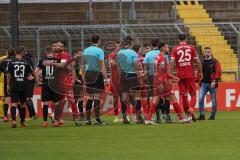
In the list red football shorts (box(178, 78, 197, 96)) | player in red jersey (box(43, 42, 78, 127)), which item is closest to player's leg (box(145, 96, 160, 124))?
red football shorts (box(178, 78, 197, 96))

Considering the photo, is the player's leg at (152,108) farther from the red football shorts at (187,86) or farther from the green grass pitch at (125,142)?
the red football shorts at (187,86)

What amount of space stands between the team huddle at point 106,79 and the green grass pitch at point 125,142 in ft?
2.16

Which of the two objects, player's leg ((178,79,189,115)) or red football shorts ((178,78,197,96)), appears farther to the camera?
red football shorts ((178,78,197,96))

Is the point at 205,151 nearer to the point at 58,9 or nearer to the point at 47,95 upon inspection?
the point at 47,95

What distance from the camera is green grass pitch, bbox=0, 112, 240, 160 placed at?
12.9 metres

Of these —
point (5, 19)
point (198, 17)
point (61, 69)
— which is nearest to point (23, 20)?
point (5, 19)

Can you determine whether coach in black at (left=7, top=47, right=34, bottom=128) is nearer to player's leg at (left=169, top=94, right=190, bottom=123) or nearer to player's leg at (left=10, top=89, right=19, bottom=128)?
player's leg at (left=10, top=89, right=19, bottom=128)

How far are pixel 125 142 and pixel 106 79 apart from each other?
17.7 ft

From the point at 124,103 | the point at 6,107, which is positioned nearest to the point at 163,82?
the point at 124,103

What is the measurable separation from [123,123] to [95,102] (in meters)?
0.91

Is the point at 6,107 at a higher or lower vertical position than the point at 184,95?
lower

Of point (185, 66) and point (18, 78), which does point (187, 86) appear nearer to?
Answer: point (185, 66)

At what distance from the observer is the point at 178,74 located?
20781 mm

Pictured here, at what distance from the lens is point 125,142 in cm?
1522
